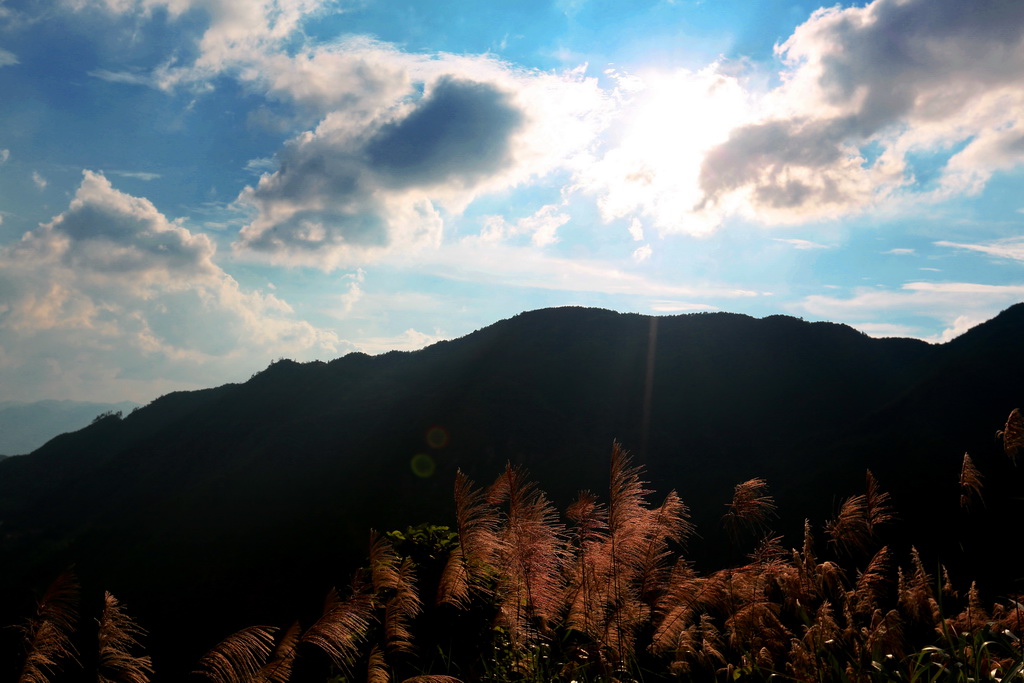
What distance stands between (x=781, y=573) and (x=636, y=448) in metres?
50.0

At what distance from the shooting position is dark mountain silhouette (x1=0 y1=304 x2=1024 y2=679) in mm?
39281

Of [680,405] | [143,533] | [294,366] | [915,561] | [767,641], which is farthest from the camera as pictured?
[294,366]

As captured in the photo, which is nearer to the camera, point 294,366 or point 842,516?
point 842,516

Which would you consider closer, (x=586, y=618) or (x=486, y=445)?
(x=586, y=618)

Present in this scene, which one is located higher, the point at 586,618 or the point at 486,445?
the point at 586,618

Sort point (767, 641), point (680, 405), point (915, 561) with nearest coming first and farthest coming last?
point (767, 641) → point (915, 561) → point (680, 405)

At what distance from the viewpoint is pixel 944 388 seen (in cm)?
5088

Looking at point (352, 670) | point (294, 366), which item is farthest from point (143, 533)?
point (352, 670)

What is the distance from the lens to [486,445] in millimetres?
55594

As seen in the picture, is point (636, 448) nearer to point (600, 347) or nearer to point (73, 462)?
point (600, 347)

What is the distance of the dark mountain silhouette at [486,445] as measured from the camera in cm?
3928

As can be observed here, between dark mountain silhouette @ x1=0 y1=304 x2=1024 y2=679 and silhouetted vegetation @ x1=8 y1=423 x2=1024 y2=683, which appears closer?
silhouetted vegetation @ x1=8 y1=423 x2=1024 y2=683

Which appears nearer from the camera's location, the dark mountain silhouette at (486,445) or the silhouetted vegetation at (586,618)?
the silhouetted vegetation at (586,618)

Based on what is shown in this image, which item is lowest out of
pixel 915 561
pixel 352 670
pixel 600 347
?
pixel 352 670
